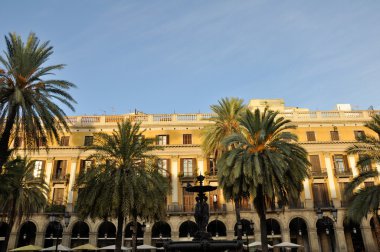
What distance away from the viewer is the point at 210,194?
1629 inches

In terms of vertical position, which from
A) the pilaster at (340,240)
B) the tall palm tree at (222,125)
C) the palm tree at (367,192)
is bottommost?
the pilaster at (340,240)

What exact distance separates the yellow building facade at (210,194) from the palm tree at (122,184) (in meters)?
12.6

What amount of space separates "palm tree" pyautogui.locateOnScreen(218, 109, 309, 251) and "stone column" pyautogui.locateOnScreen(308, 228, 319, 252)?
50.9ft

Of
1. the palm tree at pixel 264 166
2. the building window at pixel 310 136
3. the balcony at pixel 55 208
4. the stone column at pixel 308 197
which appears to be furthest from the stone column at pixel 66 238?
the building window at pixel 310 136

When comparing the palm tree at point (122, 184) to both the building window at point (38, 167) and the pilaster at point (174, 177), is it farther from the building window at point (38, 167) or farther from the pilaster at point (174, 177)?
the building window at point (38, 167)

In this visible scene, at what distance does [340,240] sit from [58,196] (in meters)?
31.4

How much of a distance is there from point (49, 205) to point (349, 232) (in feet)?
111

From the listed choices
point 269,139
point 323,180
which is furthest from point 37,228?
point 323,180

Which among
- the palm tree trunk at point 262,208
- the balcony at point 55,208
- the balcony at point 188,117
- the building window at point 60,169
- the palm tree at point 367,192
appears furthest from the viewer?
→ the balcony at point 188,117

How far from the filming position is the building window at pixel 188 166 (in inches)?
1658

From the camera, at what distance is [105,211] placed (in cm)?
2438

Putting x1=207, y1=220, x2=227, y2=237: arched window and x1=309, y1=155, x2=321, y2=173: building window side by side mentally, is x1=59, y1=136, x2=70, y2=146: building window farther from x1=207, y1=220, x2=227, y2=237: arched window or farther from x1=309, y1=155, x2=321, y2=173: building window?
x1=309, y1=155, x2=321, y2=173: building window

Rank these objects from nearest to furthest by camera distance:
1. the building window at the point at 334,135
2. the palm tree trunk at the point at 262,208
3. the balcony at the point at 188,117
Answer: the palm tree trunk at the point at 262,208
the building window at the point at 334,135
the balcony at the point at 188,117

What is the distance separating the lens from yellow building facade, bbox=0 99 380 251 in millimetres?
39625
